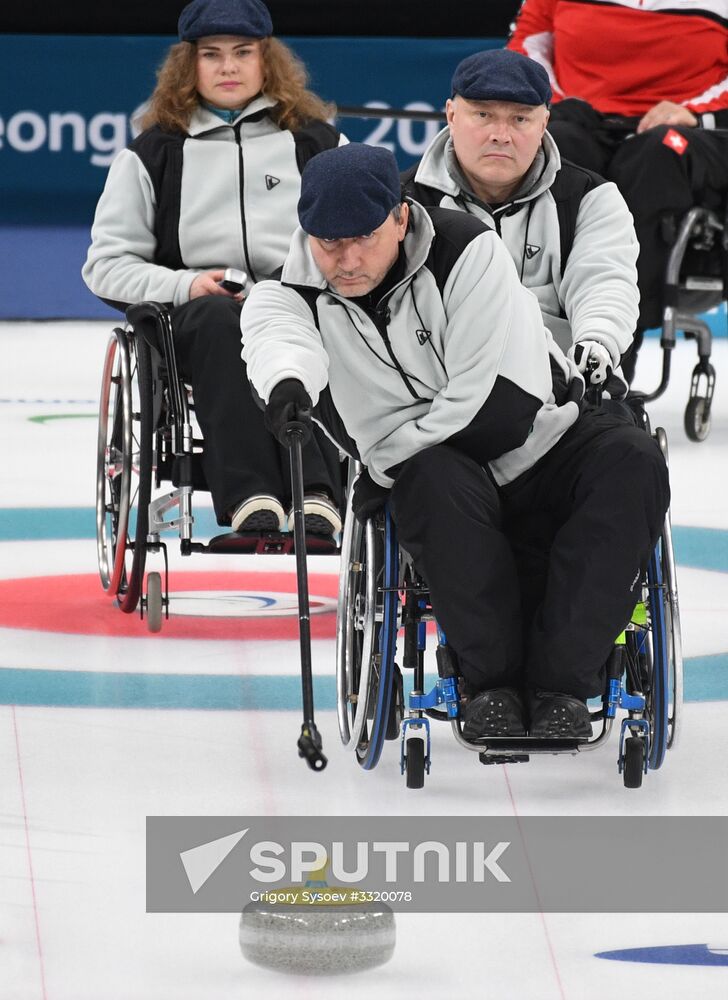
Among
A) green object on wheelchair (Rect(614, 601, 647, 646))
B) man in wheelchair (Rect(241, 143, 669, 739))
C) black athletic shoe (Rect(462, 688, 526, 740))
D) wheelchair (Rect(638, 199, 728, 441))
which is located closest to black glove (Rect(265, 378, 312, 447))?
man in wheelchair (Rect(241, 143, 669, 739))

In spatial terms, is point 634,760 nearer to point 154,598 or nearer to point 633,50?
point 154,598

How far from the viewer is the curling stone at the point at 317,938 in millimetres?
1900

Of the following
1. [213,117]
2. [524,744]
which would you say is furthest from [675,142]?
[524,744]

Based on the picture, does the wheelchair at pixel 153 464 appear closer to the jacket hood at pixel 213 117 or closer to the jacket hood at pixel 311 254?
the jacket hood at pixel 213 117

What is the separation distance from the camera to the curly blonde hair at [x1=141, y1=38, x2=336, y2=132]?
3.50 metres

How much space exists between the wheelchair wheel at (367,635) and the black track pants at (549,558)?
6cm

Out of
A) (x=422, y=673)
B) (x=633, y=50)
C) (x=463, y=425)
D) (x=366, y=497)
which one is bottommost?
(x=422, y=673)

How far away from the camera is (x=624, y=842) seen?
7.48 feet

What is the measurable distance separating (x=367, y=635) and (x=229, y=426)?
84 cm

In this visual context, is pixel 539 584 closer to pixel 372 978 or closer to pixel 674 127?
pixel 372 978

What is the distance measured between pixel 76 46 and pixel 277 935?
21.0 feet

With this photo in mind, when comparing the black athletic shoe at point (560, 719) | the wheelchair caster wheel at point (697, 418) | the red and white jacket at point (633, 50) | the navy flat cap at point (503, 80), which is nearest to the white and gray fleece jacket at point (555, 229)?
the navy flat cap at point (503, 80)

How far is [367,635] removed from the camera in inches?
94.7

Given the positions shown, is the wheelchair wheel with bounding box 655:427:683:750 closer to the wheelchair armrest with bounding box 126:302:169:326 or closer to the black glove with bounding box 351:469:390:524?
the black glove with bounding box 351:469:390:524
